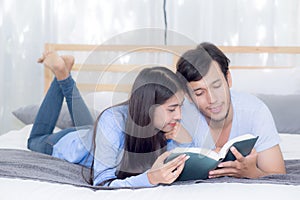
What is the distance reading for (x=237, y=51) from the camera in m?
2.63

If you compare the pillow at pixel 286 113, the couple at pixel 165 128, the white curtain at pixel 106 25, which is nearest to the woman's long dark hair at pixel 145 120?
the couple at pixel 165 128

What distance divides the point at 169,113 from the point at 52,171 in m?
0.39

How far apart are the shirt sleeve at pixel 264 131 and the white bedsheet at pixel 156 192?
36 centimetres

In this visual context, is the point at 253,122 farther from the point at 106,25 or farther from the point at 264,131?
the point at 106,25

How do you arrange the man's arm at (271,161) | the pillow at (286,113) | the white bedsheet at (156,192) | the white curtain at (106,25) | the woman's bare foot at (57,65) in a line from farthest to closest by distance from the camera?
1. the white curtain at (106,25)
2. the pillow at (286,113)
3. the woman's bare foot at (57,65)
4. the man's arm at (271,161)
5. the white bedsheet at (156,192)

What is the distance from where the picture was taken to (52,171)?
1.42m

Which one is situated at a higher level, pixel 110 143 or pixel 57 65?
pixel 57 65

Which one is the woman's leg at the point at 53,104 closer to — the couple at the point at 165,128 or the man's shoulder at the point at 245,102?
the couple at the point at 165,128

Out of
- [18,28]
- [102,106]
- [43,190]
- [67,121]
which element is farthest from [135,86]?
[18,28]

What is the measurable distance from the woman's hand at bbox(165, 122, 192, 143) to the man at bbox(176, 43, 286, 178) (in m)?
0.01

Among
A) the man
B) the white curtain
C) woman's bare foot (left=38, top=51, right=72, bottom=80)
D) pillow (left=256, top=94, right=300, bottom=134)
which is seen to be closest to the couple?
the man

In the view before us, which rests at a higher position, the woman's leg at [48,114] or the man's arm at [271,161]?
the woman's leg at [48,114]

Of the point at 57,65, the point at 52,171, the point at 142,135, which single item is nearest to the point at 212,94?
the point at 142,135

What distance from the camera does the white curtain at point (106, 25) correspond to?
2.63 m
